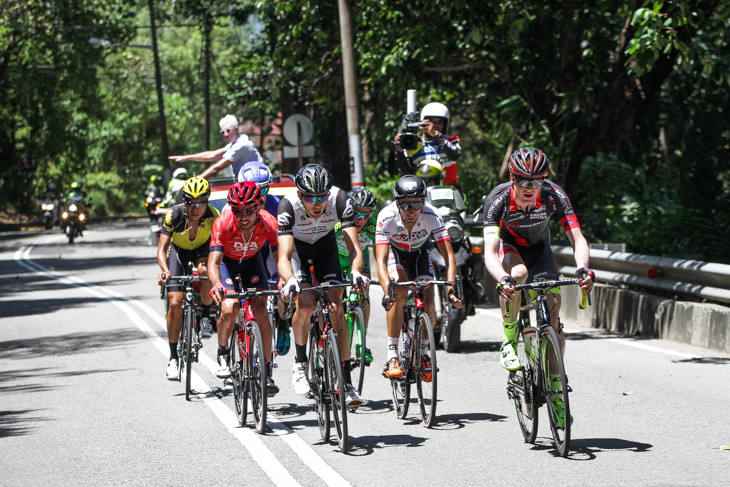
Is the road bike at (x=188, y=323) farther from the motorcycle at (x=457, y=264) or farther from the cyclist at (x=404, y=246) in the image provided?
the motorcycle at (x=457, y=264)

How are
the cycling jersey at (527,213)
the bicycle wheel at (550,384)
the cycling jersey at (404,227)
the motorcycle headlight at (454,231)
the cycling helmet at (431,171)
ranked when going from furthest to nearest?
the cycling helmet at (431,171)
the motorcycle headlight at (454,231)
the cycling jersey at (404,227)
the cycling jersey at (527,213)
the bicycle wheel at (550,384)

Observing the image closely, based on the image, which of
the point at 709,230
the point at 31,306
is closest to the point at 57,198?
the point at 31,306

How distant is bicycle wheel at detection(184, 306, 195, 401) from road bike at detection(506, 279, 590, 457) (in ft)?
9.81

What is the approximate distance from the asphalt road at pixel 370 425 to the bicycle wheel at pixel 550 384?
0.44 ft

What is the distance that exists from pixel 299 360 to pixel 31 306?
10.4m

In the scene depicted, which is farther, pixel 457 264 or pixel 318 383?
pixel 457 264

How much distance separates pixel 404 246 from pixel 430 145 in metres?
3.83

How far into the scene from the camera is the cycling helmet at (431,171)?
1201cm

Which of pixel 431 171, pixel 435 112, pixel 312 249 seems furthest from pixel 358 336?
pixel 435 112

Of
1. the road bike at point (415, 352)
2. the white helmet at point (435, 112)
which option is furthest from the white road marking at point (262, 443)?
the white helmet at point (435, 112)

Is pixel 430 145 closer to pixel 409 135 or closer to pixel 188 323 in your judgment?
pixel 409 135

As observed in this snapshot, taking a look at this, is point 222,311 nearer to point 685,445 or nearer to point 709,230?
point 685,445

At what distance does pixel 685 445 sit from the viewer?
7.06m

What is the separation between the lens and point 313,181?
26.2ft
